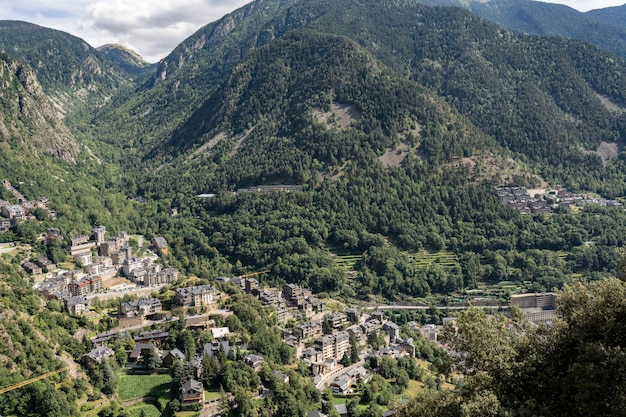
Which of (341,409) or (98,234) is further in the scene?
(98,234)

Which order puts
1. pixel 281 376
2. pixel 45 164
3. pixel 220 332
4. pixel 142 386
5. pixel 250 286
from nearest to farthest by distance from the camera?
pixel 142 386, pixel 281 376, pixel 220 332, pixel 250 286, pixel 45 164

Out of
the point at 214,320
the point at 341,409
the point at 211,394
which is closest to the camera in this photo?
the point at 211,394

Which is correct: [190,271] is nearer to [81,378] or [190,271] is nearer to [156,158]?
[81,378]

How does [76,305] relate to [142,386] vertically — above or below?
above

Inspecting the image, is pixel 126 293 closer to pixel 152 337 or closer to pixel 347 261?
pixel 152 337

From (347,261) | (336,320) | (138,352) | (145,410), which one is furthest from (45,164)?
(145,410)

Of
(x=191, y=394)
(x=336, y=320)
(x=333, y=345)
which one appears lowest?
(x=333, y=345)

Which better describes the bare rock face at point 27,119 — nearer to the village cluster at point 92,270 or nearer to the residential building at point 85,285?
the village cluster at point 92,270
